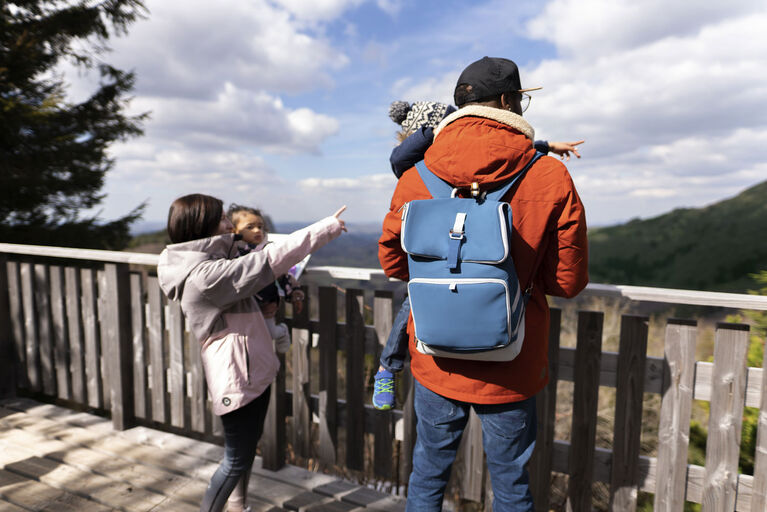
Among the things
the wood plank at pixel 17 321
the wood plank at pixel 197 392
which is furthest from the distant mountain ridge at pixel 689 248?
the wood plank at pixel 197 392

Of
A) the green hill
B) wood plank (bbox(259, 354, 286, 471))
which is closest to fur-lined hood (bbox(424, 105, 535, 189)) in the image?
wood plank (bbox(259, 354, 286, 471))

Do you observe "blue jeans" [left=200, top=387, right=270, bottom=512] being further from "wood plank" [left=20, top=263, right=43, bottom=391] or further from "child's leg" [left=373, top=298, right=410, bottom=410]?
"wood plank" [left=20, top=263, right=43, bottom=391]

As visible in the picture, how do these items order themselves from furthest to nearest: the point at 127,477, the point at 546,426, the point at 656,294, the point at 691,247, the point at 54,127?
the point at 691,247 → the point at 54,127 → the point at 127,477 → the point at 546,426 → the point at 656,294

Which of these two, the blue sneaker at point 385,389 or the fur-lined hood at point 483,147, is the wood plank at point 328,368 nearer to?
the blue sneaker at point 385,389

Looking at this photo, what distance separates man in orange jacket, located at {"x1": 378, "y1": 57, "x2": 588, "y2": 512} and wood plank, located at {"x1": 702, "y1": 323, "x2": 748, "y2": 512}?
950 millimetres

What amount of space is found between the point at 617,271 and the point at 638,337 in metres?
42.6

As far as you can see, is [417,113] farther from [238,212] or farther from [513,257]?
[238,212]

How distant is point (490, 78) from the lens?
1.47 meters

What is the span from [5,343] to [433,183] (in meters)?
4.11

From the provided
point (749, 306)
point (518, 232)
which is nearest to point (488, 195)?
point (518, 232)

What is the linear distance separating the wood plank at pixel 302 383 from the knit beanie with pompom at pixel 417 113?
1.28 metres

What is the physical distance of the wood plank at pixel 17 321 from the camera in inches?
148

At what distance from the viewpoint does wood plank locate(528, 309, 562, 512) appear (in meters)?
2.20

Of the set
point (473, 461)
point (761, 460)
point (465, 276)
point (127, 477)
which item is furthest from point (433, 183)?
point (127, 477)
